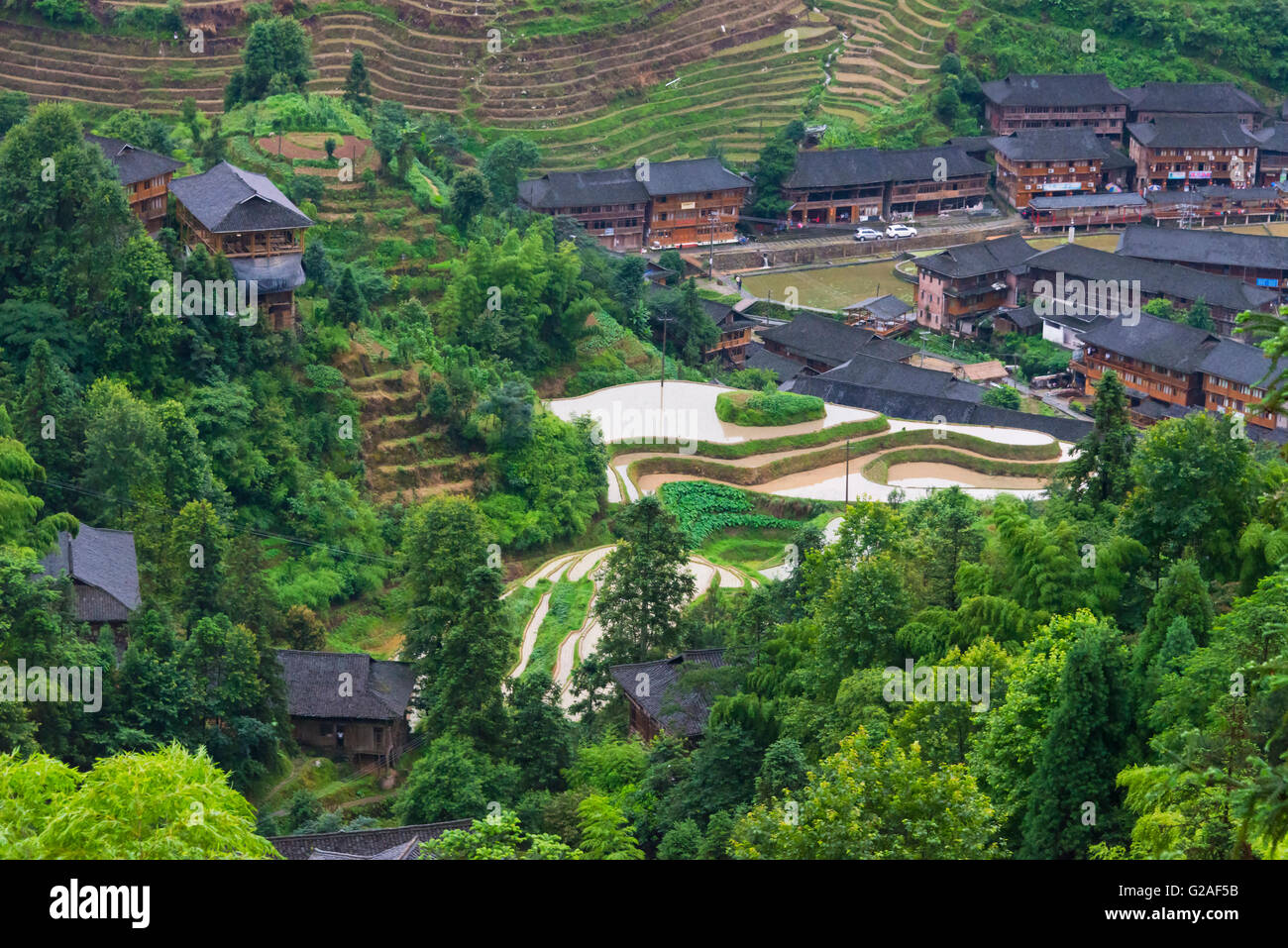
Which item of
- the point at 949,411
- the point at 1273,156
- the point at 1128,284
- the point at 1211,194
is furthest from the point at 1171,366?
the point at 1273,156

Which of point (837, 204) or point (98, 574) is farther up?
point (837, 204)

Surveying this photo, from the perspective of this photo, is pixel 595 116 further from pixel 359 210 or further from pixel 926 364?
pixel 359 210

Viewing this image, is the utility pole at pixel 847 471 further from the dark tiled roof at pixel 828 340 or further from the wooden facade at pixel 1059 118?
the wooden facade at pixel 1059 118

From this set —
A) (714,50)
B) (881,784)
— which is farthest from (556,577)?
(714,50)

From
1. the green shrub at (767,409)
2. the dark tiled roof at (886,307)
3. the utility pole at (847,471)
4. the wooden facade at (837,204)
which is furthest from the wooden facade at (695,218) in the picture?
the utility pole at (847,471)

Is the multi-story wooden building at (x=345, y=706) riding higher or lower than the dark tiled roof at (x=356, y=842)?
higher

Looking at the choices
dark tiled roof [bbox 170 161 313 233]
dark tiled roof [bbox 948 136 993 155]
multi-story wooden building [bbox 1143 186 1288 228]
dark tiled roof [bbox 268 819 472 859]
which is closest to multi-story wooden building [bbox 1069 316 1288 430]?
dark tiled roof [bbox 948 136 993 155]

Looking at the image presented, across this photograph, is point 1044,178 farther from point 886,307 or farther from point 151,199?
point 151,199
